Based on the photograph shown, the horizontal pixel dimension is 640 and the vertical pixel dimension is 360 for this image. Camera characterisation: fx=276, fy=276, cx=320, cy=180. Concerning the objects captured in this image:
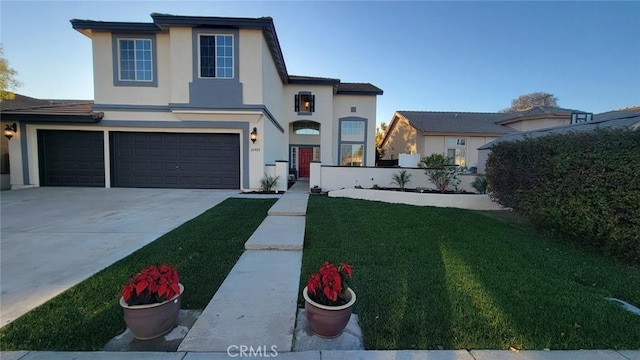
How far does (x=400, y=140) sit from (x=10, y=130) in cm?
2423

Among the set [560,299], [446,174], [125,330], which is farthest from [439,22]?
[125,330]

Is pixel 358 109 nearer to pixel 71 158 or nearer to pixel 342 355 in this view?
pixel 71 158

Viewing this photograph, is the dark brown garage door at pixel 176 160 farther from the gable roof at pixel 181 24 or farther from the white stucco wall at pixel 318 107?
the white stucco wall at pixel 318 107

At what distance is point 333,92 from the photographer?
17.9 meters

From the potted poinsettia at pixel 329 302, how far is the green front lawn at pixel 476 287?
0.31 meters

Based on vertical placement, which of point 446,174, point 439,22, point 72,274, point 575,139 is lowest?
point 72,274

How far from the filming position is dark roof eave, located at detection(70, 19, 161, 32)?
10.6 meters

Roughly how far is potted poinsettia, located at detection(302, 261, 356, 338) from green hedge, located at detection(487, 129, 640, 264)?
15.1 feet

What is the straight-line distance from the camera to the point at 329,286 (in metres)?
2.26

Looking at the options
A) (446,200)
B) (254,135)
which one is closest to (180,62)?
Answer: (254,135)

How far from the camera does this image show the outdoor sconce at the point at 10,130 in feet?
35.7

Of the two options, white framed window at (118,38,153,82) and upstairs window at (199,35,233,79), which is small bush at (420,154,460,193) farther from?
white framed window at (118,38,153,82)

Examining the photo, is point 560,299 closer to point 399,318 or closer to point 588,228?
point 399,318

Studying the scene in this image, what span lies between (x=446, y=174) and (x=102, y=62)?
14.1m
